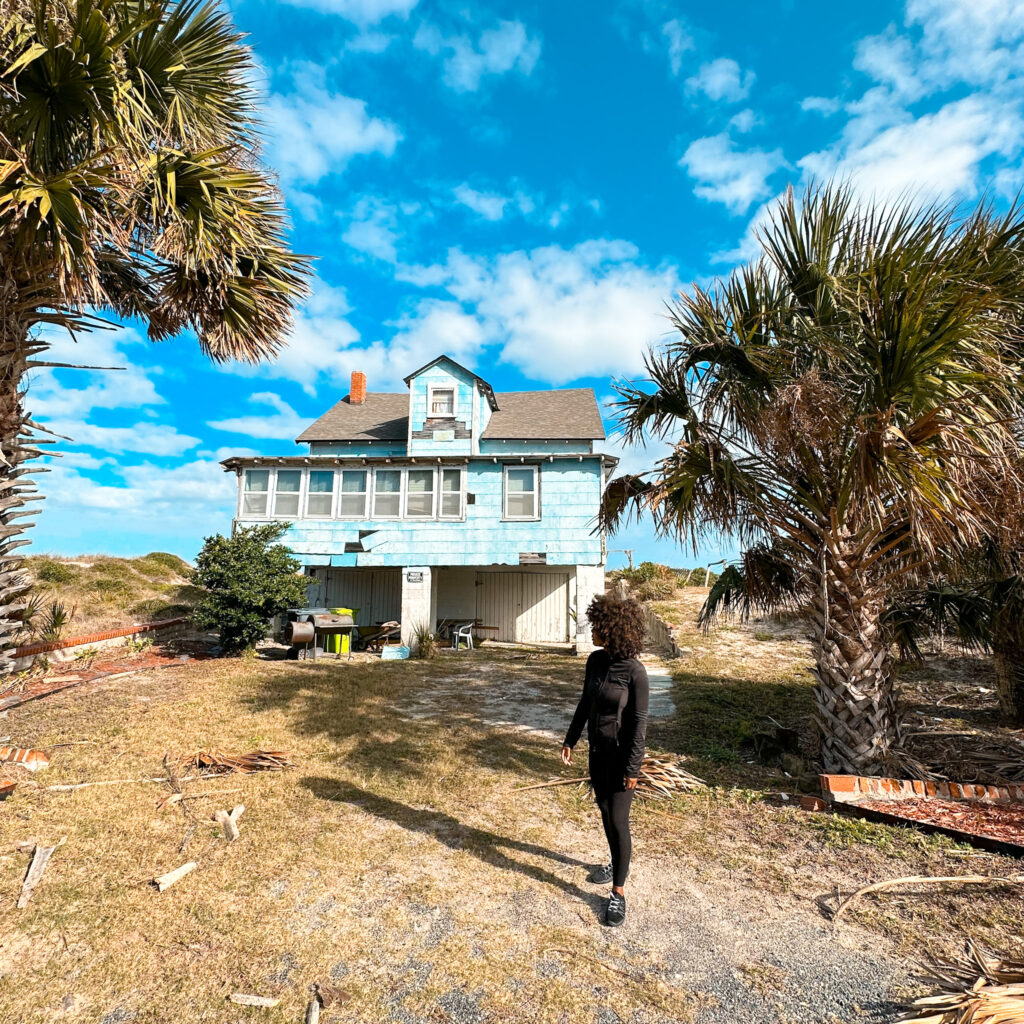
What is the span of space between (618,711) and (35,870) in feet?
14.4

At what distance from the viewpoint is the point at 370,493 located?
1797 cm

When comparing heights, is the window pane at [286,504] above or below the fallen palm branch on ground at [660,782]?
above

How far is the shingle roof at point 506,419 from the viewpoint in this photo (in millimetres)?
19000

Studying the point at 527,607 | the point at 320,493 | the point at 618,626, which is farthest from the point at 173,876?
the point at 527,607

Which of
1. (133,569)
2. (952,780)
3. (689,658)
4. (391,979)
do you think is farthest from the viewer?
(133,569)

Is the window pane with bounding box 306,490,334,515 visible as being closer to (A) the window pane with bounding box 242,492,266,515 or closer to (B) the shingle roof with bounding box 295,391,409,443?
(A) the window pane with bounding box 242,492,266,515

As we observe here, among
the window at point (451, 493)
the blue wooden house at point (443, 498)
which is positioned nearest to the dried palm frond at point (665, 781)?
the blue wooden house at point (443, 498)

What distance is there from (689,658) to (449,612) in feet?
28.0

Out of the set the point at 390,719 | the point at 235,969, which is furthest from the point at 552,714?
the point at 235,969

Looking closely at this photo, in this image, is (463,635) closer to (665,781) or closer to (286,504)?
(286,504)

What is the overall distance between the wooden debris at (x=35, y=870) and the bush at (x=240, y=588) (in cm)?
897

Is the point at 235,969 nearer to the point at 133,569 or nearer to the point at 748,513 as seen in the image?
the point at 748,513

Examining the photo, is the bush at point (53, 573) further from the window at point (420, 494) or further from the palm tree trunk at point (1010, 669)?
the palm tree trunk at point (1010, 669)

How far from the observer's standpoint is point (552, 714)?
9.59 metres
